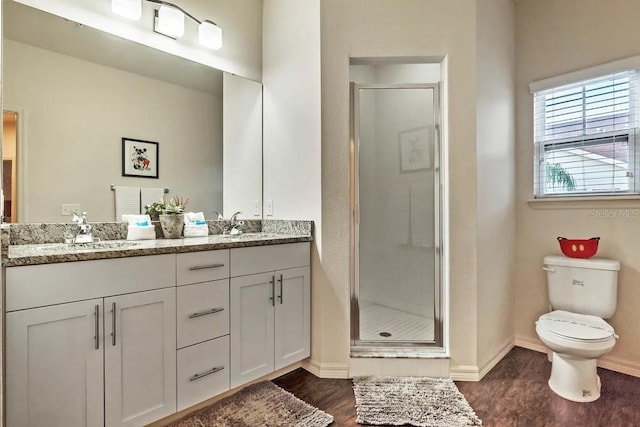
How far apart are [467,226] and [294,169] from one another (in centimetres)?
119

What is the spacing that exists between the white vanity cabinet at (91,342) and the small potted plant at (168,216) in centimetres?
53

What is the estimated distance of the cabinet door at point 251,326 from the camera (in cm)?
189

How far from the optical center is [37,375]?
128 centimetres

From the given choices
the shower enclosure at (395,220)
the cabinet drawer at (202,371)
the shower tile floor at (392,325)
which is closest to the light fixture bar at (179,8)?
the shower enclosure at (395,220)

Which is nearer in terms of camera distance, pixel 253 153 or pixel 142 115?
pixel 142 115

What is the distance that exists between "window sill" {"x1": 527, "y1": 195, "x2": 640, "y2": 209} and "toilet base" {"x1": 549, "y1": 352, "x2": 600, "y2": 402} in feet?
3.38

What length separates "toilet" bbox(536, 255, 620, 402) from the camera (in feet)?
6.18

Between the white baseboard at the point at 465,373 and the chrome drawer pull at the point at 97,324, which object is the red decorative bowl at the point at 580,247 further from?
the chrome drawer pull at the point at 97,324

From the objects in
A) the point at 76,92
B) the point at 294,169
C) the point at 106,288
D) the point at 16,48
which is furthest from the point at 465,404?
the point at 16,48

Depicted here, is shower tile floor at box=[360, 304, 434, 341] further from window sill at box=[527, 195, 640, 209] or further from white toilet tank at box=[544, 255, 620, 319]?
window sill at box=[527, 195, 640, 209]

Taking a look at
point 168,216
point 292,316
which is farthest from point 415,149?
point 168,216

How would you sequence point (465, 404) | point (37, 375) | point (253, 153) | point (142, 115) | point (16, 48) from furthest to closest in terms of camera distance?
1. point (253, 153)
2. point (142, 115)
3. point (465, 404)
4. point (16, 48)
5. point (37, 375)

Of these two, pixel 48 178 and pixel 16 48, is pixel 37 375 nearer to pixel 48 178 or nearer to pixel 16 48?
pixel 48 178

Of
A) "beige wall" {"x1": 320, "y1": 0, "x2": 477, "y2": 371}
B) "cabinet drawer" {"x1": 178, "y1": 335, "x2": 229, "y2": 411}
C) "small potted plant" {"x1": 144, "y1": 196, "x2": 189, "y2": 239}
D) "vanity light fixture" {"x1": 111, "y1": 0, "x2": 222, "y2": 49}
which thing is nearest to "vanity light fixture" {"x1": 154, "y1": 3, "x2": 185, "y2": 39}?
"vanity light fixture" {"x1": 111, "y1": 0, "x2": 222, "y2": 49}
